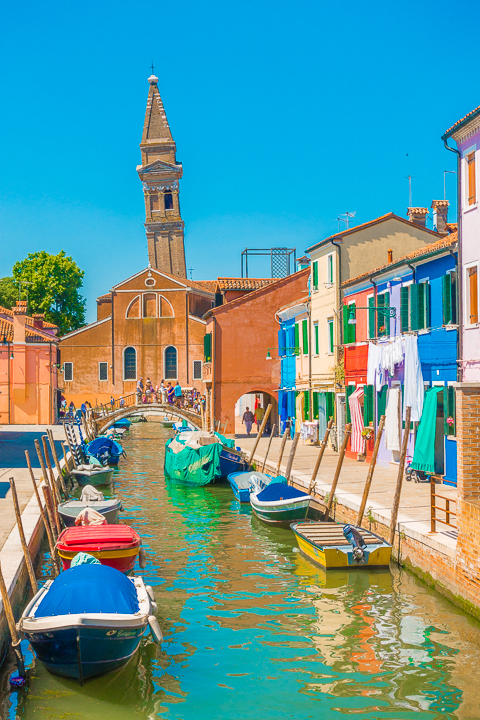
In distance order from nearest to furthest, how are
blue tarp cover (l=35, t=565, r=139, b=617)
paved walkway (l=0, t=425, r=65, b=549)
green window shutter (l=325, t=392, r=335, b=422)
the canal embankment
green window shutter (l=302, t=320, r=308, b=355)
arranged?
blue tarp cover (l=35, t=565, r=139, b=617), the canal embankment, paved walkway (l=0, t=425, r=65, b=549), green window shutter (l=325, t=392, r=335, b=422), green window shutter (l=302, t=320, r=308, b=355)

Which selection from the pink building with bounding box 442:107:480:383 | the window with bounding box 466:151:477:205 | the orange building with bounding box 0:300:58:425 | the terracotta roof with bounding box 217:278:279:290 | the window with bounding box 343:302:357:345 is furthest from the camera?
the orange building with bounding box 0:300:58:425

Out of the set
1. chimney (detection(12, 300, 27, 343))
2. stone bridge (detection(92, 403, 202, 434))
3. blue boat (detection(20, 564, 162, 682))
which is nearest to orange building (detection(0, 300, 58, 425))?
chimney (detection(12, 300, 27, 343))

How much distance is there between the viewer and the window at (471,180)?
15.9 m

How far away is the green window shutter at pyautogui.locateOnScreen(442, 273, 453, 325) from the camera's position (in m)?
16.9

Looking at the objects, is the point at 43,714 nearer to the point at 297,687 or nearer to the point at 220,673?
the point at 220,673

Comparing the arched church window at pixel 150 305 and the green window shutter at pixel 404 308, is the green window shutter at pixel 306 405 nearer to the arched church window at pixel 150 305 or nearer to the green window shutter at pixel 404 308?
the green window shutter at pixel 404 308

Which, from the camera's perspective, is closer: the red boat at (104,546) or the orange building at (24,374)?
the red boat at (104,546)

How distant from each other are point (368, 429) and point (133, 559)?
11079 mm

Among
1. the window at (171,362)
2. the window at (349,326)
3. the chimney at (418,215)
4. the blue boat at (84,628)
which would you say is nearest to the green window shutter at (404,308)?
the window at (349,326)

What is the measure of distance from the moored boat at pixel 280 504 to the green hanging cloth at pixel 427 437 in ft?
9.44

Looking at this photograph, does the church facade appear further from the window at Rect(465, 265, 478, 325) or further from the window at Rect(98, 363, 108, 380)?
the window at Rect(465, 265, 478, 325)

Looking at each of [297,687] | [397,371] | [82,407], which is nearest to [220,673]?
[297,687]

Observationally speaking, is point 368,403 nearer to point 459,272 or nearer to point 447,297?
point 447,297

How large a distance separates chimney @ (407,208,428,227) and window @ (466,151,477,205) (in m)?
11.8
